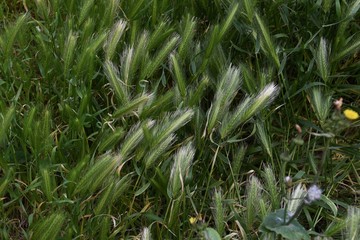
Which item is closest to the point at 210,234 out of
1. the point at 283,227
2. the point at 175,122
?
the point at 283,227

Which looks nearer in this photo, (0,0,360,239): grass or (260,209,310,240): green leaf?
(260,209,310,240): green leaf

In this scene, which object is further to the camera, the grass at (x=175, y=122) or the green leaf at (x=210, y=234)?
the grass at (x=175, y=122)

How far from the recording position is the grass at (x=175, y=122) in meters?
1.36

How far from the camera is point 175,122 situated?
138 cm

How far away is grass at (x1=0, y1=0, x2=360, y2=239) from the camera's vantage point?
1.36 m

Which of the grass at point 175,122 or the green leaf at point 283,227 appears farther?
the grass at point 175,122

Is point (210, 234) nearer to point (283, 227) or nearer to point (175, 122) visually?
point (283, 227)

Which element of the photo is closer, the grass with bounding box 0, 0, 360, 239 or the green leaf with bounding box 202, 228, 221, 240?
the green leaf with bounding box 202, 228, 221, 240

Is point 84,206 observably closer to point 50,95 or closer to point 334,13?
point 50,95

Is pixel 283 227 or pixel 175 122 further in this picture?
pixel 175 122

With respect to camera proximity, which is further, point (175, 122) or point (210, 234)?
point (175, 122)

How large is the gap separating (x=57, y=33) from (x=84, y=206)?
503 mm

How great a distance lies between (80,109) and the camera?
1491 mm

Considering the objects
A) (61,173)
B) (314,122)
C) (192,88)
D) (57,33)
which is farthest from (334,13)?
(61,173)
